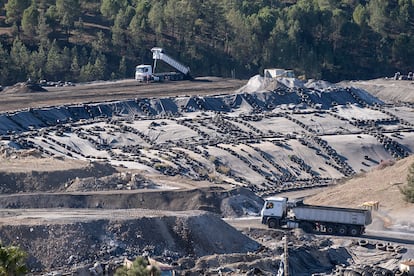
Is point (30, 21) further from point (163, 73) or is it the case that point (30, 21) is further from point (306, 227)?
point (306, 227)

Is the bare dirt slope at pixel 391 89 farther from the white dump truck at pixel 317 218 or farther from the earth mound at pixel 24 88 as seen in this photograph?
the white dump truck at pixel 317 218

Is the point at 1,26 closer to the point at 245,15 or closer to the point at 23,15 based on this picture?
the point at 23,15

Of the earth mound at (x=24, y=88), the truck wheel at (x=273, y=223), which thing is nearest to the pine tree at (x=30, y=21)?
the earth mound at (x=24, y=88)

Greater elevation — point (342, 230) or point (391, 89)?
point (342, 230)

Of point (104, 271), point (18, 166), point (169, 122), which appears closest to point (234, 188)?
point (18, 166)

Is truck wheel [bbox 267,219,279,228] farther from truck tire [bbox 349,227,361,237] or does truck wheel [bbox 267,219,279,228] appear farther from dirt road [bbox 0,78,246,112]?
dirt road [bbox 0,78,246,112]

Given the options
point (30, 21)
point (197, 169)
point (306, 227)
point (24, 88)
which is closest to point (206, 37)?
point (30, 21)
